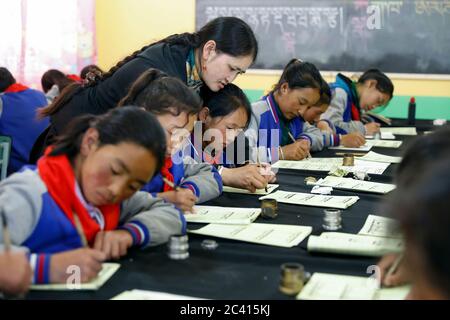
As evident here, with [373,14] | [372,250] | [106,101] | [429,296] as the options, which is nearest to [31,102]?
[106,101]

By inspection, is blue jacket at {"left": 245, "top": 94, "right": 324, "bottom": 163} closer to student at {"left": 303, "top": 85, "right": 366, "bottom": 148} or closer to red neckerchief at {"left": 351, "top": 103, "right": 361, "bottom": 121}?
student at {"left": 303, "top": 85, "right": 366, "bottom": 148}

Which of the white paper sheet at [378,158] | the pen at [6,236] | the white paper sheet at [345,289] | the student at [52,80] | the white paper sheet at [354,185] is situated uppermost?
the student at [52,80]

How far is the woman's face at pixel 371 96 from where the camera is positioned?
4.09 meters

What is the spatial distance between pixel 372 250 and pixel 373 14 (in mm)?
3856

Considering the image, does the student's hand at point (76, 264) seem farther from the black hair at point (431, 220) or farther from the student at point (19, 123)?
the student at point (19, 123)

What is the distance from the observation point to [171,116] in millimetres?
1668

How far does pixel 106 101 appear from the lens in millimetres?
1996

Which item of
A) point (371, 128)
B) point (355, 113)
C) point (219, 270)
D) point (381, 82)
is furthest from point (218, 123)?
point (381, 82)

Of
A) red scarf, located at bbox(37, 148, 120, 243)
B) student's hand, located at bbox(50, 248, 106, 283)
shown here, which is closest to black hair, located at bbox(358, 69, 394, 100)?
red scarf, located at bbox(37, 148, 120, 243)

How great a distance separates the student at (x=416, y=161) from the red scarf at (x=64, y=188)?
0.60 metres

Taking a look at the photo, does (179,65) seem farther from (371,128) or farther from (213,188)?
(371,128)

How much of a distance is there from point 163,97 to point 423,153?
38.8 inches

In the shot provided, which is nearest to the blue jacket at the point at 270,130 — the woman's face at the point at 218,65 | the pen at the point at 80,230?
the woman's face at the point at 218,65
